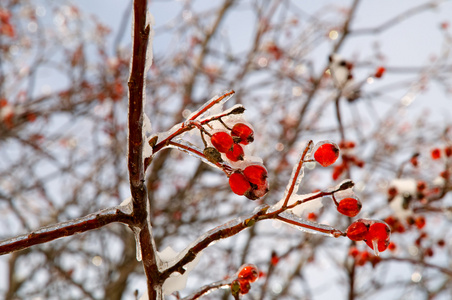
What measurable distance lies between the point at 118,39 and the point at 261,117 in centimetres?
215

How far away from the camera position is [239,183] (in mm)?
876

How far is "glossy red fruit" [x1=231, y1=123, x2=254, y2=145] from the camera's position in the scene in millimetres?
906

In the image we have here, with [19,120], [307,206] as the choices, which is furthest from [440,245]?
[19,120]

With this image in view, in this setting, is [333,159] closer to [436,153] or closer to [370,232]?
[370,232]

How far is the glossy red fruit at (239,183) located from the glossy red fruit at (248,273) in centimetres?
32

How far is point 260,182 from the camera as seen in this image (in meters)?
0.88

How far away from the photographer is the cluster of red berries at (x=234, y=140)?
0.88m

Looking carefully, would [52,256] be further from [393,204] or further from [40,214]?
[393,204]

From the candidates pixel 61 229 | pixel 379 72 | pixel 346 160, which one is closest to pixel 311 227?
pixel 61 229

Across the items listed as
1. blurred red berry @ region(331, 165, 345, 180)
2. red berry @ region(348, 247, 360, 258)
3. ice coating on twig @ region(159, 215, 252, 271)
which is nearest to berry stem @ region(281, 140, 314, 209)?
ice coating on twig @ region(159, 215, 252, 271)

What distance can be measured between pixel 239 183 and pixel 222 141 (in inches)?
4.4

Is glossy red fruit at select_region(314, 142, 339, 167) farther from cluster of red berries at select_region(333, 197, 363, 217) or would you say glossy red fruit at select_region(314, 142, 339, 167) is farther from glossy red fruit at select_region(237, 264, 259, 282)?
glossy red fruit at select_region(237, 264, 259, 282)

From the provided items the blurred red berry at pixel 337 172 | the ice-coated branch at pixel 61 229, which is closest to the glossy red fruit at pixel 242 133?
the ice-coated branch at pixel 61 229

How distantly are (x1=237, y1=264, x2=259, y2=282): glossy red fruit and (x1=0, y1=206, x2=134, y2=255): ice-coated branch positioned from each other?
409mm
